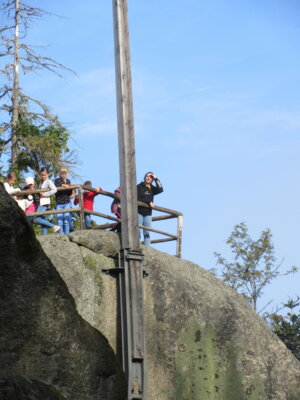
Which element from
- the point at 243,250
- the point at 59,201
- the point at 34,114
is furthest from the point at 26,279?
the point at 243,250

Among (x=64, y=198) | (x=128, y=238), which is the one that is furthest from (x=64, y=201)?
(x=128, y=238)

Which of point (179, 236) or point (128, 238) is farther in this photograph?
point (179, 236)

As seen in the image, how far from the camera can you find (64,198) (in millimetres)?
14945

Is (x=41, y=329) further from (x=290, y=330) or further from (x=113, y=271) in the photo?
(x=290, y=330)

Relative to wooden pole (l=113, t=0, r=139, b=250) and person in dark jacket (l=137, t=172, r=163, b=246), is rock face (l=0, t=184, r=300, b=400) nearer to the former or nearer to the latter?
wooden pole (l=113, t=0, r=139, b=250)

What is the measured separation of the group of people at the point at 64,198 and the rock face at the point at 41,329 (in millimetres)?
7759

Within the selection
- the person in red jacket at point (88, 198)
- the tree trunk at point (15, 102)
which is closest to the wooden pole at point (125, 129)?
the person in red jacket at point (88, 198)

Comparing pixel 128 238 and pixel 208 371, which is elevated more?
pixel 128 238

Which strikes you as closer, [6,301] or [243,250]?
[6,301]

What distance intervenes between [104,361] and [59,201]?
343 inches

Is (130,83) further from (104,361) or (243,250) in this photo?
(243,250)

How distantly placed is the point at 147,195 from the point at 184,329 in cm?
290

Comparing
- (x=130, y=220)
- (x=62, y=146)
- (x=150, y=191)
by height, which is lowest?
(x=130, y=220)

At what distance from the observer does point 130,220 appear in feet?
47.2
